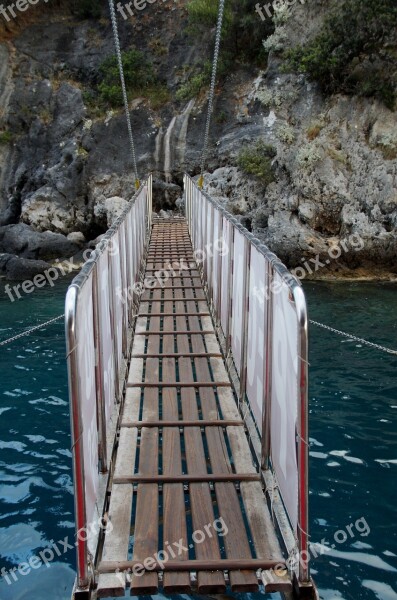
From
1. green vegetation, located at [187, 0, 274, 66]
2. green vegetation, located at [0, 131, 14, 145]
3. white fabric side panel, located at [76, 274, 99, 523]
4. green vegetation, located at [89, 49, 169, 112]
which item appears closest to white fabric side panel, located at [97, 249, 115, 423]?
white fabric side panel, located at [76, 274, 99, 523]

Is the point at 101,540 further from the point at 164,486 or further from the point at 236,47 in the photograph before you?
the point at 236,47

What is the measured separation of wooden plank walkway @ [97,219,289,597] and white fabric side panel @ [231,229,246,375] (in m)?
0.43

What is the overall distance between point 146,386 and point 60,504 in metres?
1.62

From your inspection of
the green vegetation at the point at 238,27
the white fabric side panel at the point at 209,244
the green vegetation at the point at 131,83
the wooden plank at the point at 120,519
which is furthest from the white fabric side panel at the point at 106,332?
the green vegetation at the point at 131,83

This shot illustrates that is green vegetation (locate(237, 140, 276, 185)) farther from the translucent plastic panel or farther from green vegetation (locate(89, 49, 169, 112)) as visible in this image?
the translucent plastic panel

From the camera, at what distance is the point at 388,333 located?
11.3m

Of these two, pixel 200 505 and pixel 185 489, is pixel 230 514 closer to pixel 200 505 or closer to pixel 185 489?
pixel 200 505

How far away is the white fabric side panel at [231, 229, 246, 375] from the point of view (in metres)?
5.25

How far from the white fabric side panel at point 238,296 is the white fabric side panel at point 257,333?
21.2 inches

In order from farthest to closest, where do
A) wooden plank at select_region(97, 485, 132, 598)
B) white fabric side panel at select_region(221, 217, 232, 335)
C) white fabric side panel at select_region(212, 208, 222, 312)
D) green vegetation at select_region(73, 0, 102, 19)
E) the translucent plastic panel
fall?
green vegetation at select_region(73, 0, 102, 19) < white fabric side panel at select_region(212, 208, 222, 312) < white fabric side panel at select_region(221, 217, 232, 335) < the translucent plastic panel < wooden plank at select_region(97, 485, 132, 598)

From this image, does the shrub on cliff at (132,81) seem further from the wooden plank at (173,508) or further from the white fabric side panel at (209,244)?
the wooden plank at (173,508)

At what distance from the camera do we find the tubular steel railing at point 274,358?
2.86 meters

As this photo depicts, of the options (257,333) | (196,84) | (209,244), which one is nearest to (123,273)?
(209,244)

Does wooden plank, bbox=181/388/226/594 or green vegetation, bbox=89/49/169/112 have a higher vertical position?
green vegetation, bbox=89/49/169/112
